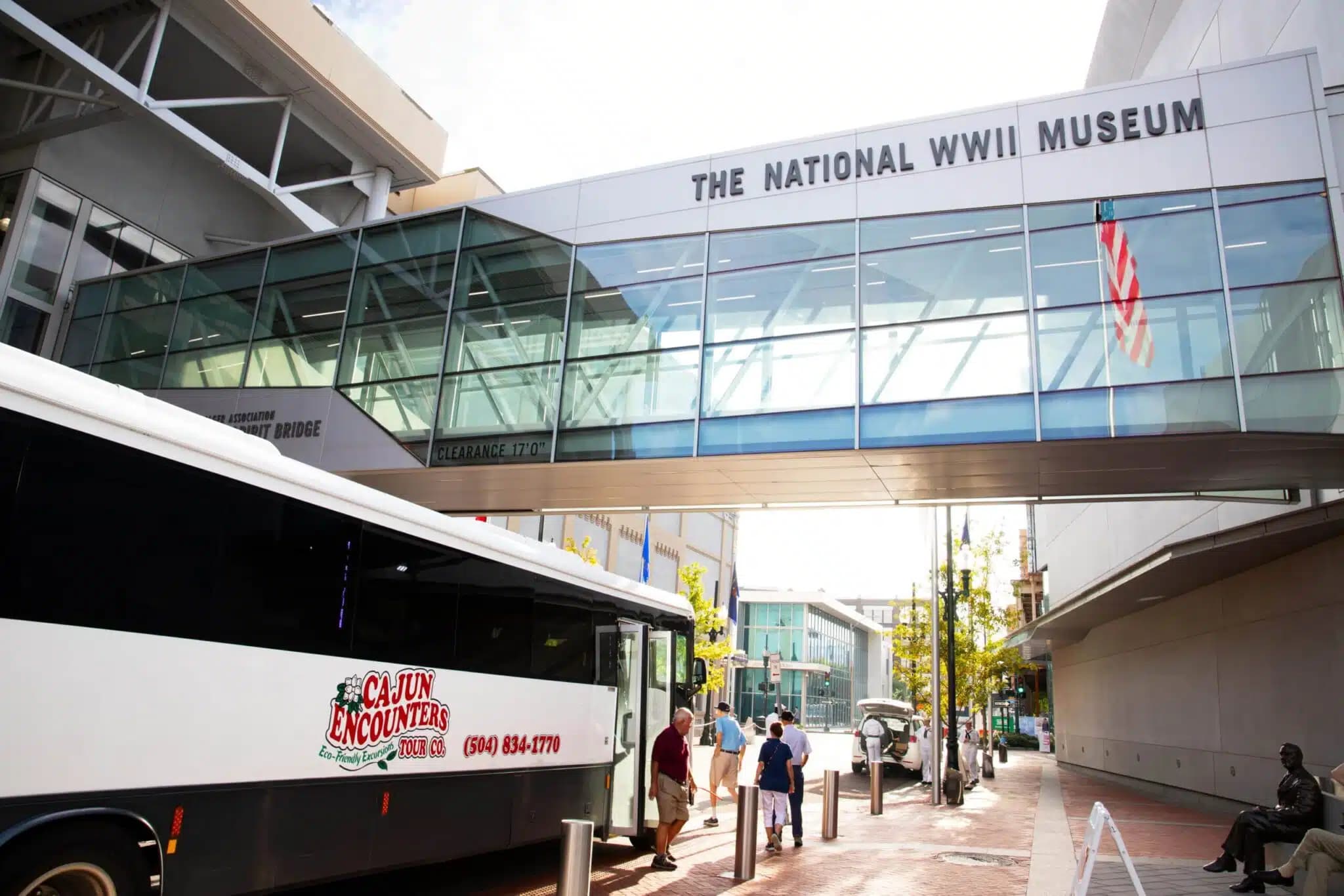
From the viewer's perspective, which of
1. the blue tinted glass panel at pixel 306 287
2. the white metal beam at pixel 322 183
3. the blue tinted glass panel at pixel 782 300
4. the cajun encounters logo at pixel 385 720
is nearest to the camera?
the cajun encounters logo at pixel 385 720

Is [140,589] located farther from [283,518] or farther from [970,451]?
[970,451]

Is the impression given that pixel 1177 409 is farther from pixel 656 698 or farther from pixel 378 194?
pixel 378 194

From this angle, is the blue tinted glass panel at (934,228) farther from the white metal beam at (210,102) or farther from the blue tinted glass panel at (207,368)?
the white metal beam at (210,102)

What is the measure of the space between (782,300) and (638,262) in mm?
2898

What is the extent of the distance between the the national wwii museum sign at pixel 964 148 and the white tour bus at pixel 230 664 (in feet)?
31.0

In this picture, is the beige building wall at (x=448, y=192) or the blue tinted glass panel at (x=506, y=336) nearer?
the blue tinted glass panel at (x=506, y=336)

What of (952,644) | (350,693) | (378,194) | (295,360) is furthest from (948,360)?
(378,194)

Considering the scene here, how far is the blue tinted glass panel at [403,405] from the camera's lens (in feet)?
57.2

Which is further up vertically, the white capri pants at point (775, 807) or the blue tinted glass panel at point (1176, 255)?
the blue tinted glass panel at point (1176, 255)

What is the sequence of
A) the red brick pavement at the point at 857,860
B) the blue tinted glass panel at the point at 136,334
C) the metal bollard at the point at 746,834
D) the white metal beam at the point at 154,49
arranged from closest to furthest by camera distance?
1. the red brick pavement at the point at 857,860
2. the metal bollard at the point at 746,834
3. the white metal beam at the point at 154,49
4. the blue tinted glass panel at the point at 136,334

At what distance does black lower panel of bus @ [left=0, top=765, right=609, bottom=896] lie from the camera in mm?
5590

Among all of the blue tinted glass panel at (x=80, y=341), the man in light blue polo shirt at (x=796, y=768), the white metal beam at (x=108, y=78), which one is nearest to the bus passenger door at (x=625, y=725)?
the man in light blue polo shirt at (x=796, y=768)

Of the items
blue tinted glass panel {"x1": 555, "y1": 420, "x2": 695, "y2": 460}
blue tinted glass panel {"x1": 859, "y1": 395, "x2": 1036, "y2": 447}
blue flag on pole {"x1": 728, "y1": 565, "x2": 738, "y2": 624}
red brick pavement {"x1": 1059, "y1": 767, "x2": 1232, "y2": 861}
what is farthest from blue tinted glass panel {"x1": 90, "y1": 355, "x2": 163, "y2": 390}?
blue flag on pole {"x1": 728, "y1": 565, "x2": 738, "y2": 624}

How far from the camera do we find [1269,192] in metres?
13.5
